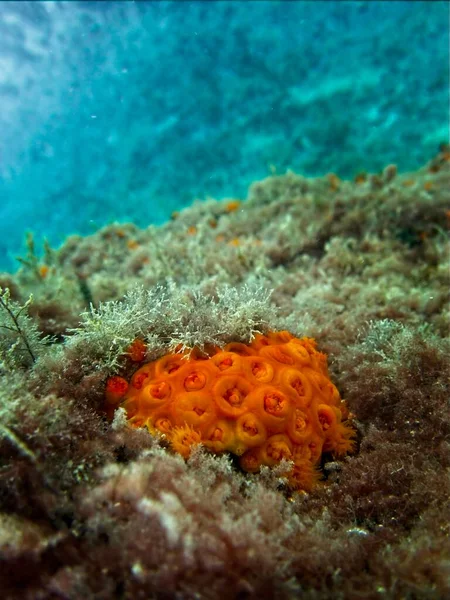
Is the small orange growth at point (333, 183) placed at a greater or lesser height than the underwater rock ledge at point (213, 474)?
greater

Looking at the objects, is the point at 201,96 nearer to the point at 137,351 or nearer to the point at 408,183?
the point at 408,183

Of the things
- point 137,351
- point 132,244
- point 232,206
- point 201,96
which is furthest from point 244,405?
point 201,96

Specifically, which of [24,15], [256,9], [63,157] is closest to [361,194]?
[256,9]

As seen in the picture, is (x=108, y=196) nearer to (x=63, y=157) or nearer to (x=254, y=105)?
(x=63, y=157)

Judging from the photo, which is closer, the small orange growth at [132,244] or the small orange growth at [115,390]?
the small orange growth at [115,390]

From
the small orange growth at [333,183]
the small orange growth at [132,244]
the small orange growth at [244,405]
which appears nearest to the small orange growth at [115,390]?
the small orange growth at [244,405]

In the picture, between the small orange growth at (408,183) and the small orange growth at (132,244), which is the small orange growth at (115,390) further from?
the small orange growth at (408,183)
